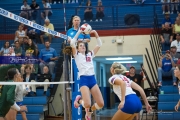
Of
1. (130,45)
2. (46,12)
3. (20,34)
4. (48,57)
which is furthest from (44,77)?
(46,12)

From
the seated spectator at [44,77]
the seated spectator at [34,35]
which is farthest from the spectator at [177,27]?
the seated spectator at [34,35]

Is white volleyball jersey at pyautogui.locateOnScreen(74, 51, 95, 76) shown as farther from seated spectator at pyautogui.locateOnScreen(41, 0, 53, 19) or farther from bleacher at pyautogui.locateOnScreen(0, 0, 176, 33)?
seated spectator at pyautogui.locateOnScreen(41, 0, 53, 19)

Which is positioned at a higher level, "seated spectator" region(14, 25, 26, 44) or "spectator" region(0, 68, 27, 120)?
"seated spectator" region(14, 25, 26, 44)

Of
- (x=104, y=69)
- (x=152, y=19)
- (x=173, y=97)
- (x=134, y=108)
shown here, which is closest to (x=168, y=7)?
(x=152, y=19)

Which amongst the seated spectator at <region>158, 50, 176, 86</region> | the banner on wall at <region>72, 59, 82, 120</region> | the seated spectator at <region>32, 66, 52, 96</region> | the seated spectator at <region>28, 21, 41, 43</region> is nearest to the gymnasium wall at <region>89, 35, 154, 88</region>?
the seated spectator at <region>158, 50, 176, 86</region>

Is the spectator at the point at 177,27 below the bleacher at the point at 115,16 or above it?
below

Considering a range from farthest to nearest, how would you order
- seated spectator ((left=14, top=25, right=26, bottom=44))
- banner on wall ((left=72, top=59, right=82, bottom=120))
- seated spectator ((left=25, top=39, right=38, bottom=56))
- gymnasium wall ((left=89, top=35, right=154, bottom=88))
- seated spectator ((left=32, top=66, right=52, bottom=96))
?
gymnasium wall ((left=89, top=35, right=154, bottom=88)) → seated spectator ((left=14, top=25, right=26, bottom=44)) → seated spectator ((left=25, top=39, right=38, bottom=56)) → seated spectator ((left=32, top=66, right=52, bottom=96)) → banner on wall ((left=72, top=59, right=82, bottom=120))

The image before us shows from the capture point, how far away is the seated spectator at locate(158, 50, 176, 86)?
1361 centimetres

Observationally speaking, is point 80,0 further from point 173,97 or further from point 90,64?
point 90,64

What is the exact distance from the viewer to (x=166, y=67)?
A: 1380 centimetres

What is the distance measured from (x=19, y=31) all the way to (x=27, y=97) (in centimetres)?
335

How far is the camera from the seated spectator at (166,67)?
44.7ft

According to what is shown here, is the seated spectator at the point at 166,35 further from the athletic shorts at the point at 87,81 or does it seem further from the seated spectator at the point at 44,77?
the athletic shorts at the point at 87,81

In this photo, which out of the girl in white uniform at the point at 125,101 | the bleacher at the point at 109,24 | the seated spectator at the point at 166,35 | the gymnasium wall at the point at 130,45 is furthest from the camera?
the gymnasium wall at the point at 130,45
